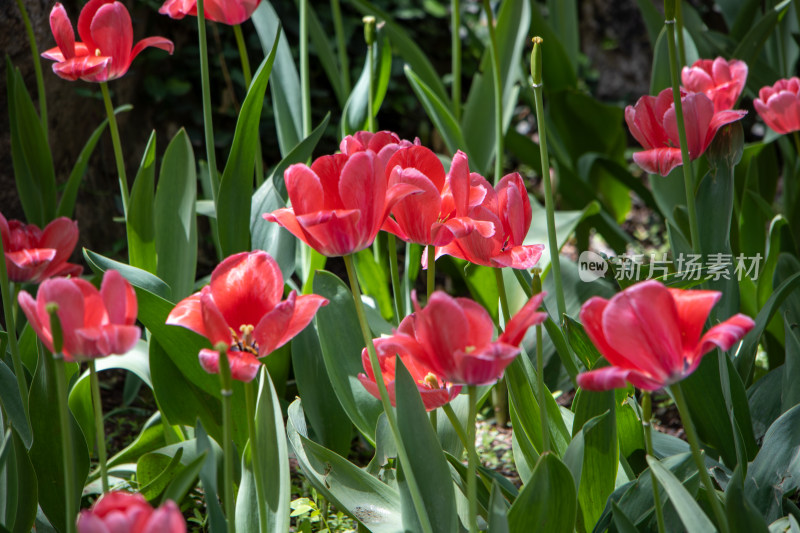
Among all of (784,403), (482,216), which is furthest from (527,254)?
(784,403)

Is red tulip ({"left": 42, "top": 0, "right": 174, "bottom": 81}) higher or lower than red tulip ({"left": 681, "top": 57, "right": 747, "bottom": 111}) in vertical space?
higher

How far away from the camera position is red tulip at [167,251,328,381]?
689 mm

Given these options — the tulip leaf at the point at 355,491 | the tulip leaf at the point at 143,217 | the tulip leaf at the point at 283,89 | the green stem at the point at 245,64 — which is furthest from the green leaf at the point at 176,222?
the tulip leaf at the point at 355,491

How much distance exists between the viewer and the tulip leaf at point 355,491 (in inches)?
36.4

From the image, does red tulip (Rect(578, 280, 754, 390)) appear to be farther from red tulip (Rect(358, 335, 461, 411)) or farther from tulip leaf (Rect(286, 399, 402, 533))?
tulip leaf (Rect(286, 399, 402, 533))

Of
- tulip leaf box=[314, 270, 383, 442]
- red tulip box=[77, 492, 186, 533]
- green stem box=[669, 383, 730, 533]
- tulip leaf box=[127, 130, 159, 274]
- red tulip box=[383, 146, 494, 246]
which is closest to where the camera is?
red tulip box=[77, 492, 186, 533]

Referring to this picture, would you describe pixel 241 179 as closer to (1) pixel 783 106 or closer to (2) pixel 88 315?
(2) pixel 88 315

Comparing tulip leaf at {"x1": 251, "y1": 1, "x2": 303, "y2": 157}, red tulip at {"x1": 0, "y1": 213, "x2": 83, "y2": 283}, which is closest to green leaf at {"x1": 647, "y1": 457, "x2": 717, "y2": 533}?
red tulip at {"x1": 0, "y1": 213, "x2": 83, "y2": 283}

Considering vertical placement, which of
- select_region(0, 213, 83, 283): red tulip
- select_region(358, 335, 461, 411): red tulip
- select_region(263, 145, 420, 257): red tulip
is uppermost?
select_region(263, 145, 420, 257): red tulip

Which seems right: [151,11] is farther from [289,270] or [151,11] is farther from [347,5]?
[289,270]

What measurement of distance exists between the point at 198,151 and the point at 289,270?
1.30 m

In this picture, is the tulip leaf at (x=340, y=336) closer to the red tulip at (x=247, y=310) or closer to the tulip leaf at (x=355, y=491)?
the tulip leaf at (x=355, y=491)

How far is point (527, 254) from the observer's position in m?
0.81

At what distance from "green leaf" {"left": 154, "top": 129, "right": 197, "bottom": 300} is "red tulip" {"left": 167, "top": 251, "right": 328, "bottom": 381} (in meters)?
0.63
